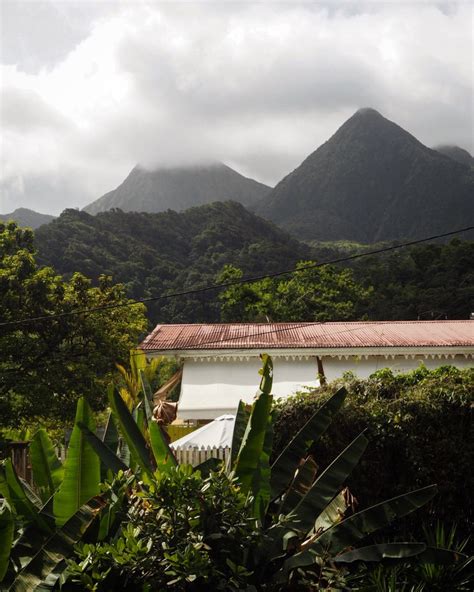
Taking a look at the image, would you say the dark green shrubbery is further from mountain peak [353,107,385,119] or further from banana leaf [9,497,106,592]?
mountain peak [353,107,385,119]

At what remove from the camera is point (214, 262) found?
68.4m

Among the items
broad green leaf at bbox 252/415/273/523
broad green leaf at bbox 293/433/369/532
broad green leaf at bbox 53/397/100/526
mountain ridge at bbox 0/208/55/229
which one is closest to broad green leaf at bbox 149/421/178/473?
broad green leaf at bbox 53/397/100/526

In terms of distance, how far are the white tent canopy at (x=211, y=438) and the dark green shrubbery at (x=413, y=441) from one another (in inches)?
178

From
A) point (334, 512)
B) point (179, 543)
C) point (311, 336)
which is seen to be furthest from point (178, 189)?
point (179, 543)

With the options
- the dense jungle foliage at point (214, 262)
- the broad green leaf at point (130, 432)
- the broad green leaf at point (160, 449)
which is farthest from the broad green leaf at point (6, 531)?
the dense jungle foliage at point (214, 262)

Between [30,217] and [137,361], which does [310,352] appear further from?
[30,217]

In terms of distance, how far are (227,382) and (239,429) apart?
11470mm

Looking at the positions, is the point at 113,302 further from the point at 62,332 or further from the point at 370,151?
the point at 370,151

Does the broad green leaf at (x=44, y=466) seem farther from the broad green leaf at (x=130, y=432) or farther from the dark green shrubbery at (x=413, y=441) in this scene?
the dark green shrubbery at (x=413, y=441)

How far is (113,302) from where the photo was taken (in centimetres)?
2453

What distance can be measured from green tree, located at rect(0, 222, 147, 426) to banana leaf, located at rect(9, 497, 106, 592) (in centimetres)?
1666

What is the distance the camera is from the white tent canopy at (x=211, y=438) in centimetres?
1107

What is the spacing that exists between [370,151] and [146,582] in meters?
151

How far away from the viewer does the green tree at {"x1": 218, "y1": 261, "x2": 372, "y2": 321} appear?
42.0 m
